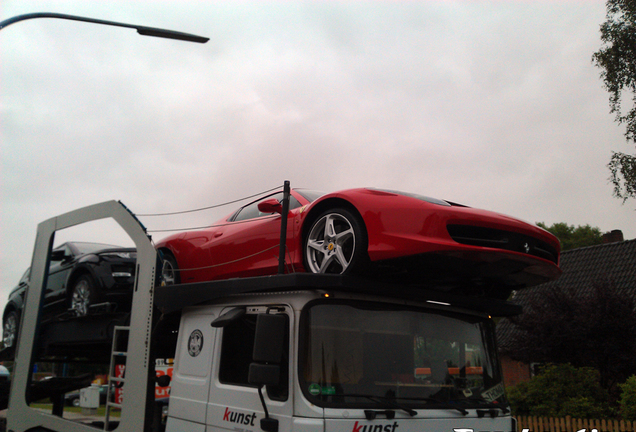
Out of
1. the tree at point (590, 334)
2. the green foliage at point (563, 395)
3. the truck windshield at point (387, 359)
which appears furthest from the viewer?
the tree at point (590, 334)

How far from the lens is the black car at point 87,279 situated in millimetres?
5156

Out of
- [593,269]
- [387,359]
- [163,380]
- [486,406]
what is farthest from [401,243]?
[593,269]

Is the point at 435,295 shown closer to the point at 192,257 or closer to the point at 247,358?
the point at 247,358

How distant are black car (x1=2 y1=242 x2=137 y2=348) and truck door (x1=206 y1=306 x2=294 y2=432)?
5.27 feet

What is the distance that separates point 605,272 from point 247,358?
69.4 ft

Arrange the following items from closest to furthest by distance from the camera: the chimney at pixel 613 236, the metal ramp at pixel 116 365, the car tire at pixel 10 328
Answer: the metal ramp at pixel 116 365
the car tire at pixel 10 328
the chimney at pixel 613 236

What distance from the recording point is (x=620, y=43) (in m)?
20.2

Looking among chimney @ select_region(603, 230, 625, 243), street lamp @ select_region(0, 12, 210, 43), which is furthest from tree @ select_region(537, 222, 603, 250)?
street lamp @ select_region(0, 12, 210, 43)

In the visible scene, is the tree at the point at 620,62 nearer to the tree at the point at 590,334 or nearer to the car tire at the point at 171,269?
the tree at the point at 590,334

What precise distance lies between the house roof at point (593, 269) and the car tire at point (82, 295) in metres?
17.4

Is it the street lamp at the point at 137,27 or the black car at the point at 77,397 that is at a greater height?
the street lamp at the point at 137,27

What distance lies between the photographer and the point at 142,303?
443cm

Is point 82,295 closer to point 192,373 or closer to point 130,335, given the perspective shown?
point 130,335

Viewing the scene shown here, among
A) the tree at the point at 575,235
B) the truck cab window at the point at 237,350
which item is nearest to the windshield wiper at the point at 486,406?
the truck cab window at the point at 237,350
